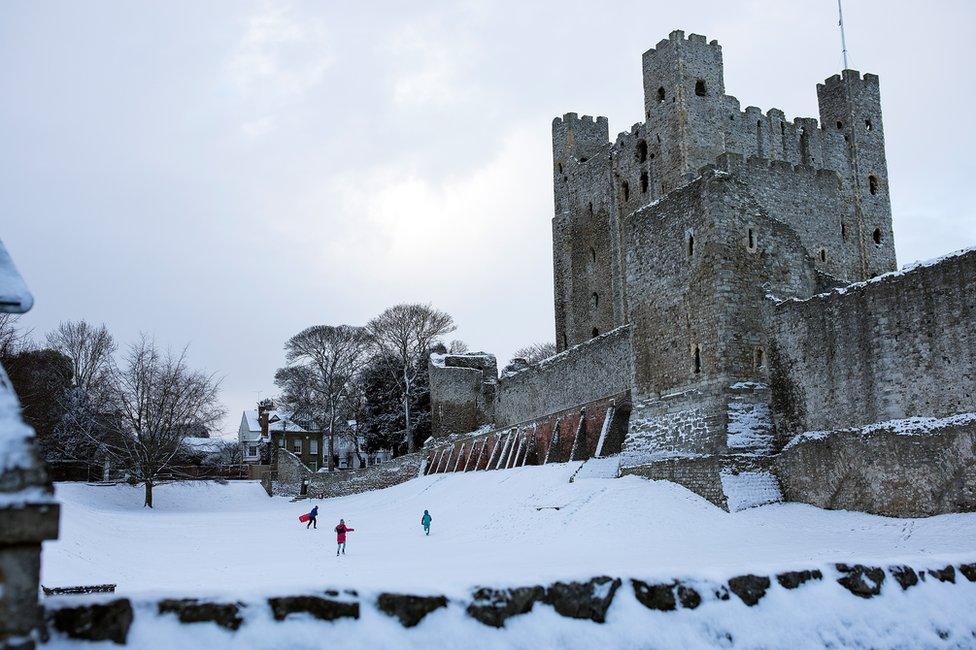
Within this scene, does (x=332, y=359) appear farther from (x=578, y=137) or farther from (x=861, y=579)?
(x=861, y=579)

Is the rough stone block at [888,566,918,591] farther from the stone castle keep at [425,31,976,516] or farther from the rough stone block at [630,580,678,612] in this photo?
the stone castle keep at [425,31,976,516]

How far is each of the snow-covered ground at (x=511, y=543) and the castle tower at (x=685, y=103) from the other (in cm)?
2062

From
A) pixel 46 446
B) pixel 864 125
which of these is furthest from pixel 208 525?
pixel 864 125

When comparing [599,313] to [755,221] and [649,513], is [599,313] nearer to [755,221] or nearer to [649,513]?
[755,221]

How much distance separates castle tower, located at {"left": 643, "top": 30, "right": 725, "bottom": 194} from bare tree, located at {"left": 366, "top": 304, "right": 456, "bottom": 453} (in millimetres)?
22487

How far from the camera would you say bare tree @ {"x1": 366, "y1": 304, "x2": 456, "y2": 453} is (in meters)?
60.8

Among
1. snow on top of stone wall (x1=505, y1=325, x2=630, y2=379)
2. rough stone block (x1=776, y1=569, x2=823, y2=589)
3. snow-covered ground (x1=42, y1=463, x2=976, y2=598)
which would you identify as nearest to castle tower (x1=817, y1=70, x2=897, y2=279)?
snow on top of stone wall (x1=505, y1=325, x2=630, y2=379)

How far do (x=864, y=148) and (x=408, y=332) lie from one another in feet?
103

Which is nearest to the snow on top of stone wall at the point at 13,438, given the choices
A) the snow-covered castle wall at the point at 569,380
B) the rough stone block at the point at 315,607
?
the rough stone block at the point at 315,607

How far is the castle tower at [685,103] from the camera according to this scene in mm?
43938

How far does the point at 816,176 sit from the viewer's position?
37.6 m

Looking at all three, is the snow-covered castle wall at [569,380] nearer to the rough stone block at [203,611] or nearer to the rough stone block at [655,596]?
the rough stone block at [655,596]

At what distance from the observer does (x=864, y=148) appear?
4750cm

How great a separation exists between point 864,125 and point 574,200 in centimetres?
1731
